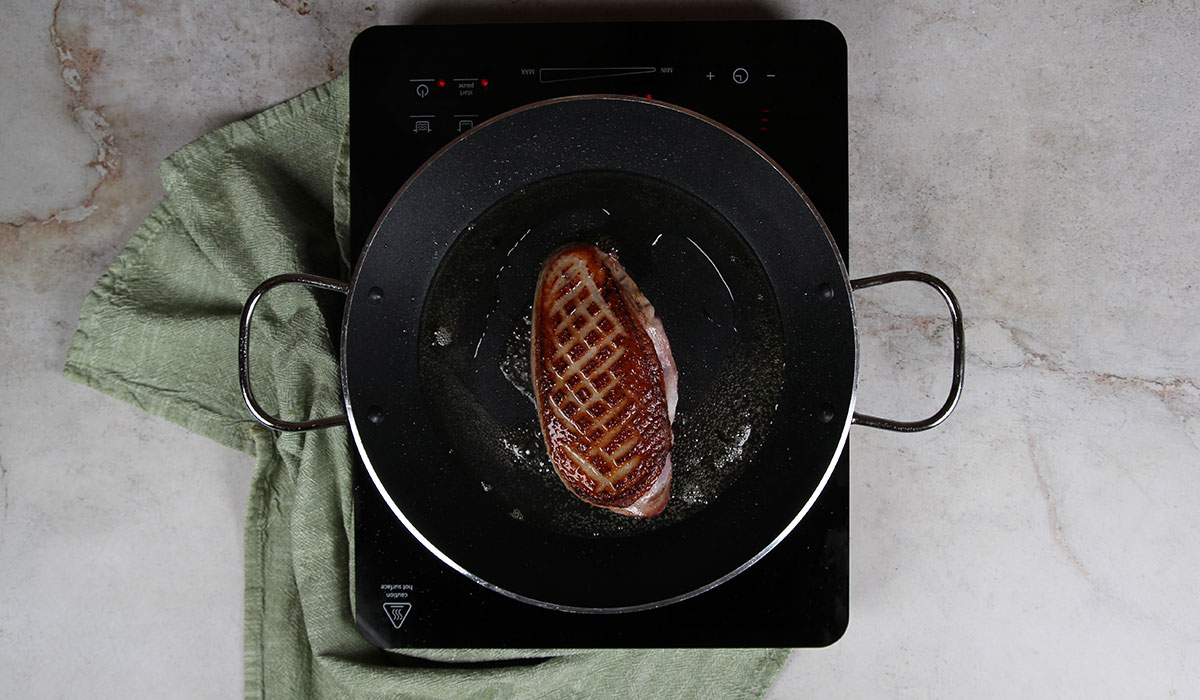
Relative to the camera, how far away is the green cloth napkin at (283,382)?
3.75 ft

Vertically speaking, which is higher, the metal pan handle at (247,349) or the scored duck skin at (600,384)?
the metal pan handle at (247,349)

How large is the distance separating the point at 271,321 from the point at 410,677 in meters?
0.52

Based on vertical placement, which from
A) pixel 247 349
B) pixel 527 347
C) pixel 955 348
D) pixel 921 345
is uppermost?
pixel 247 349

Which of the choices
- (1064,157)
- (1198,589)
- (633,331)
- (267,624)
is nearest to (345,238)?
(633,331)

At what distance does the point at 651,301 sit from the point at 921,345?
0.42 m

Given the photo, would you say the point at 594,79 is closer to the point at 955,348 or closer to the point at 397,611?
the point at 955,348

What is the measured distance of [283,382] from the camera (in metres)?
1.14

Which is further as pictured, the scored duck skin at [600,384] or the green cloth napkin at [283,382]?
the green cloth napkin at [283,382]

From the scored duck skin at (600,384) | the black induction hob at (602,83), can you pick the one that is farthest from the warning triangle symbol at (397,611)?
the scored duck skin at (600,384)

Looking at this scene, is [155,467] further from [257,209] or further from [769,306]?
[769,306]

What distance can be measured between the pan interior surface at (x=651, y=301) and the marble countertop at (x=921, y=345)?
0.76 feet

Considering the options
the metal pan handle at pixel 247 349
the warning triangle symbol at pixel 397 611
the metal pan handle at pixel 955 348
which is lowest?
the warning triangle symbol at pixel 397 611

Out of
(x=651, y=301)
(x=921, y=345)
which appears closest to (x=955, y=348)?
(x=921, y=345)

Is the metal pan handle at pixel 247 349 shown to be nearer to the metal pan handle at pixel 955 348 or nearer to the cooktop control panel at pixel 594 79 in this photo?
the cooktop control panel at pixel 594 79
